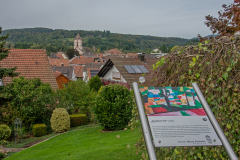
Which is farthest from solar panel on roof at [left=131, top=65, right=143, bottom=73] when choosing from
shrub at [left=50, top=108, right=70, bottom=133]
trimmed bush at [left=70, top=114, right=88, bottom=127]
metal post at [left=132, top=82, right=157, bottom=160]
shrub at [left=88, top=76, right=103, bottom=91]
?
metal post at [left=132, top=82, right=157, bottom=160]

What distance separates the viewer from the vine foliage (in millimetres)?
3295

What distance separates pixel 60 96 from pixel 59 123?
355 cm

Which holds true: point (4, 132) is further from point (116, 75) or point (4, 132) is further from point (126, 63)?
point (126, 63)

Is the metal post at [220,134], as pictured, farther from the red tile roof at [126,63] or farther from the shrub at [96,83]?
the shrub at [96,83]

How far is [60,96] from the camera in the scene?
741 inches

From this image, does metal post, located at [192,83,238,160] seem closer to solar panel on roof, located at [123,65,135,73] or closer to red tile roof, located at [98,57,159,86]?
red tile roof, located at [98,57,159,86]

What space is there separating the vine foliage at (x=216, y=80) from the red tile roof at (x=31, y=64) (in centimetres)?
1891

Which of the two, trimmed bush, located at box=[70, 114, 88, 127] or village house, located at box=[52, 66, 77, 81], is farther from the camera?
village house, located at box=[52, 66, 77, 81]

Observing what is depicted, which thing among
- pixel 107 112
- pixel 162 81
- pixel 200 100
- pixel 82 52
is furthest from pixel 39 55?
pixel 82 52

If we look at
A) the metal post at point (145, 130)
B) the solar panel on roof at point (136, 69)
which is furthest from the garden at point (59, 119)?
the solar panel on roof at point (136, 69)

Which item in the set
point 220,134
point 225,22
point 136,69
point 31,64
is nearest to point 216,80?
point 220,134

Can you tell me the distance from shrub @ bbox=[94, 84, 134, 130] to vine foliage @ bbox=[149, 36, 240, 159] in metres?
9.41

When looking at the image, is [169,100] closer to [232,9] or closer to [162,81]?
[162,81]

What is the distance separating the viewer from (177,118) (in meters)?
2.44
